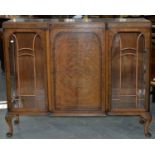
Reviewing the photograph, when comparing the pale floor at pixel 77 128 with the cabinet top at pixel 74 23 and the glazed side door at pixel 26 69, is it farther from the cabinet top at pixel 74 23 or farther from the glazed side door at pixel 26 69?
the cabinet top at pixel 74 23

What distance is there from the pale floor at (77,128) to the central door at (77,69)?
0.23 m

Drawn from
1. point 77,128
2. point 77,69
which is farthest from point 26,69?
point 77,128

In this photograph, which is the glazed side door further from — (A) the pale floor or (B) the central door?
(A) the pale floor

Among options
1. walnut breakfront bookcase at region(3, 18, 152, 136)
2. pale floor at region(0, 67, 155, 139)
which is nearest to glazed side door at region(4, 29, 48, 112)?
walnut breakfront bookcase at region(3, 18, 152, 136)

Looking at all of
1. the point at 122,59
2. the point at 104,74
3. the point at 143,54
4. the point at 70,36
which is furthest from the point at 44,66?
the point at 143,54

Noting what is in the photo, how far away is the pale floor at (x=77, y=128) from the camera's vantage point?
83.0 inches

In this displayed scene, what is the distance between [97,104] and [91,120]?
1.45 ft

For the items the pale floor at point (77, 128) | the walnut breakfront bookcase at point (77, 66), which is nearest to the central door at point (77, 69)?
the walnut breakfront bookcase at point (77, 66)

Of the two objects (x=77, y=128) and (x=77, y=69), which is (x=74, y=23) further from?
(x=77, y=128)

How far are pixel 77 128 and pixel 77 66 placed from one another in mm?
569

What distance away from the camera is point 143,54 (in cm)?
193

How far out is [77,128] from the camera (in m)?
2.24
